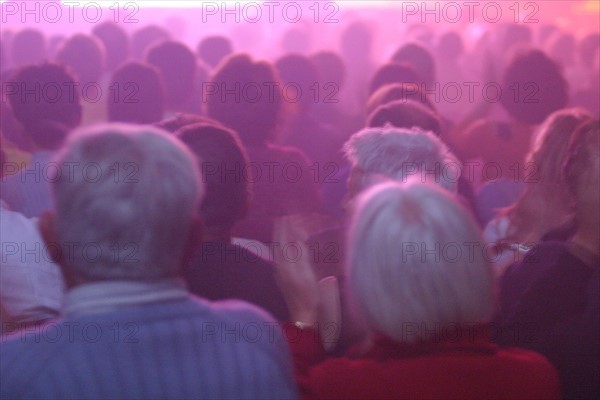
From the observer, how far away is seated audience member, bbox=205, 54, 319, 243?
321 centimetres

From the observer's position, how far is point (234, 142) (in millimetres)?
2508

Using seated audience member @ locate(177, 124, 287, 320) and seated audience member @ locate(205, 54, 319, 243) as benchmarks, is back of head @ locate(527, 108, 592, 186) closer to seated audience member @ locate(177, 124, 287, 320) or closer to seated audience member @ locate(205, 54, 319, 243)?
seated audience member @ locate(205, 54, 319, 243)

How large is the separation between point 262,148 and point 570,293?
159 cm

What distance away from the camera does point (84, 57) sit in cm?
552

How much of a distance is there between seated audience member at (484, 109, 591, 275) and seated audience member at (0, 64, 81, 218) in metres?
1.71

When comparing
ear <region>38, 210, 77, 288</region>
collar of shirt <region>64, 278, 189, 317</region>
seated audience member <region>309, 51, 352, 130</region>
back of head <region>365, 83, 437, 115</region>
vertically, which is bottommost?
seated audience member <region>309, 51, 352, 130</region>

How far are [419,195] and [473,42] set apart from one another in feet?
19.2

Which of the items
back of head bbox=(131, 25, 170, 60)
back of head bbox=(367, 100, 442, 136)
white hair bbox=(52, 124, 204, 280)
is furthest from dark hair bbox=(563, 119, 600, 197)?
back of head bbox=(131, 25, 170, 60)

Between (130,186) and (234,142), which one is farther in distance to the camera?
(234,142)

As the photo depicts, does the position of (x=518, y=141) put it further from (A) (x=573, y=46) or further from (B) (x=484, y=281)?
(A) (x=573, y=46)

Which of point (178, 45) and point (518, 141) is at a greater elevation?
point (178, 45)

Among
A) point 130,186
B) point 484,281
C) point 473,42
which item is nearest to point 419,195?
point 484,281

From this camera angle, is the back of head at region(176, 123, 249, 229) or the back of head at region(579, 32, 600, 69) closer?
the back of head at region(176, 123, 249, 229)

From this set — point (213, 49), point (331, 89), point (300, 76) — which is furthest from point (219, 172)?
point (213, 49)
